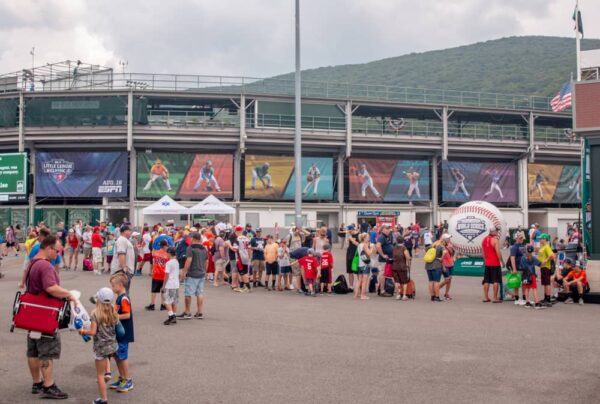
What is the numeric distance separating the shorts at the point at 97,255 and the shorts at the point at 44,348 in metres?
14.6

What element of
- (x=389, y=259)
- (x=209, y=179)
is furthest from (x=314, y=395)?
(x=209, y=179)

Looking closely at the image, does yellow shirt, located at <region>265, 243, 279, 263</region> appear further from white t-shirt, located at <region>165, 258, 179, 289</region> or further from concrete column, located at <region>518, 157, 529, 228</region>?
concrete column, located at <region>518, 157, 529, 228</region>

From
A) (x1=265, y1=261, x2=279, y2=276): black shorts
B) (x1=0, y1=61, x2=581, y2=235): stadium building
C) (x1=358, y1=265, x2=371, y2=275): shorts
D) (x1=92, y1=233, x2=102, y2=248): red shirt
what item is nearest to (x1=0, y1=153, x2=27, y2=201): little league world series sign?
(x1=0, y1=61, x2=581, y2=235): stadium building

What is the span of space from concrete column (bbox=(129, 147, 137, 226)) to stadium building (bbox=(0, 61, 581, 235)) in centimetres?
7

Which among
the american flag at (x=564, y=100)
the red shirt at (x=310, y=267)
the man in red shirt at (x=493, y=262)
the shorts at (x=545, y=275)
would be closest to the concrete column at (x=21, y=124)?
the red shirt at (x=310, y=267)

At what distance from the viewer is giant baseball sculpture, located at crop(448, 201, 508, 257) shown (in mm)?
20969

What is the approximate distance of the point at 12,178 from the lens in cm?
3838

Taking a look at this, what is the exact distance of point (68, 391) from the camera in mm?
6957

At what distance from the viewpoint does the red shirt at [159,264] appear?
41.2 feet

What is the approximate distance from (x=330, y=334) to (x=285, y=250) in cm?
681

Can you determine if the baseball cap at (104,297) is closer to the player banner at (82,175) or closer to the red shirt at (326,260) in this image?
the red shirt at (326,260)

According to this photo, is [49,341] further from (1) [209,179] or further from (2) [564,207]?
(2) [564,207]

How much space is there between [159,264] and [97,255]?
899 cm

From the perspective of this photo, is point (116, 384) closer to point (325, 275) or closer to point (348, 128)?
point (325, 275)
